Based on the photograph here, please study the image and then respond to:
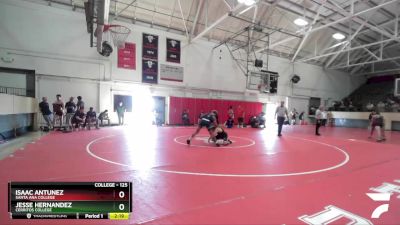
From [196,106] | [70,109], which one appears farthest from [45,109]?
[196,106]

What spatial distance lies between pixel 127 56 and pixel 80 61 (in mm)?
2785

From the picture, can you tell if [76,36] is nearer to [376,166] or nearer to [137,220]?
[137,220]

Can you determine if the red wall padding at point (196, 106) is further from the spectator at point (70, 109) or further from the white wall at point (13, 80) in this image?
the white wall at point (13, 80)

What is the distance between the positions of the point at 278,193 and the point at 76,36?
568 inches

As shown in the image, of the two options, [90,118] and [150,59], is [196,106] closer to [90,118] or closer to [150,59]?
[150,59]

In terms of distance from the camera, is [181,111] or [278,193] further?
[181,111]

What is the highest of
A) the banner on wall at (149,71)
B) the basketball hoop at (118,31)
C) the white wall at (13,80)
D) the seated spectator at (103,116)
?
the basketball hoop at (118,31)

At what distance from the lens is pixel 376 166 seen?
5266mm

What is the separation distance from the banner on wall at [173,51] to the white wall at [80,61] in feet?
1.04

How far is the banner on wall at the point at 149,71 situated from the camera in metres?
15.8

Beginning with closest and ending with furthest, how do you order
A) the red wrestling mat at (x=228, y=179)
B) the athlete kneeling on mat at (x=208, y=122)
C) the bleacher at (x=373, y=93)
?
the red wrestling mat at (x=228, y=179)
the athlete kneeling on mat at (x=208, y=122)
the bleacher at (x=373, y=93)

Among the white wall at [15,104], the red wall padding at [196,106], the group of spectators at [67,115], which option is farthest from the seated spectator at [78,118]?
the red wall padding at [196,106]

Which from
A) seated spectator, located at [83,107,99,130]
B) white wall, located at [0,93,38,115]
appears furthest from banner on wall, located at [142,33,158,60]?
white wall, located at [0,93,38,115]

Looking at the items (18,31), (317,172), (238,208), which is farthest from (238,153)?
(18,31)
